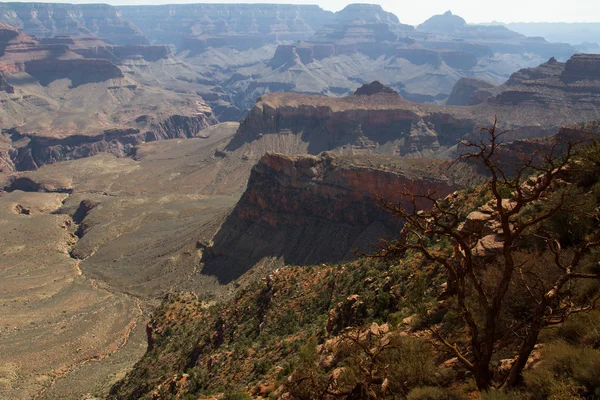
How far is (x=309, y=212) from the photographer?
58.9 metres

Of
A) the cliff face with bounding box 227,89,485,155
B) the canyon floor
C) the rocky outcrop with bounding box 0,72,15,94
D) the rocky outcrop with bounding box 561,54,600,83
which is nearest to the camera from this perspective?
the canyon floor

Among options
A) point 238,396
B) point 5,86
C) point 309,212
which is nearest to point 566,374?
point 238,396

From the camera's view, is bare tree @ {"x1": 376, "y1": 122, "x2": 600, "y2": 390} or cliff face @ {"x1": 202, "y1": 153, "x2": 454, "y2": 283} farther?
cliff face @ {"x1": 202, "y1": 153, "x2": 454, "y2": 283}

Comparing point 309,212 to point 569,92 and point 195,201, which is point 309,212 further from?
point 569,92

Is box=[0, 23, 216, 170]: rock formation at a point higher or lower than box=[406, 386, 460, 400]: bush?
lower

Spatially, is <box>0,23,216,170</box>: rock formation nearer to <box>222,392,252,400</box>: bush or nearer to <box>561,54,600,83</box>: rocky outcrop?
<box>561,54,600,83</box>: rocky outcrop

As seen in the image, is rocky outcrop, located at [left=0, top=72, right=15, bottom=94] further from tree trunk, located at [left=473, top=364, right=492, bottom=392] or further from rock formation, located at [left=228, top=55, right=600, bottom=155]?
tree trunk, located at [left=473, top=364, right=492, bottom=392]

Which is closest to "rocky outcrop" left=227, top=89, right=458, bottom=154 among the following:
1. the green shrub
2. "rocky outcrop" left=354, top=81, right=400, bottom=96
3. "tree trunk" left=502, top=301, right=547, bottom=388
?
"rocky outcrop" left=354, top=81, right=400, bottom=96

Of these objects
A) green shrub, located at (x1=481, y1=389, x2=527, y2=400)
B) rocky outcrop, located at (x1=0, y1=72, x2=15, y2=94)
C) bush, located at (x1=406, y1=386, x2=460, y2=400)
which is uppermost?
green shrub, located at (x1=481, y1=389, x2=527, y2=400)

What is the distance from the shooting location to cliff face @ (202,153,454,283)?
174 feet

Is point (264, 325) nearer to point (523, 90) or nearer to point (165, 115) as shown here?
point (523, 90)

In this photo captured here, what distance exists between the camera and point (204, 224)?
6794 centimetres

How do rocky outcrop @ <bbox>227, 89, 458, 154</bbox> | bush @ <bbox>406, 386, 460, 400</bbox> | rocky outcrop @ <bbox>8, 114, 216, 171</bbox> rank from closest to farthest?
bush @ <bbox>406, 386, 460, 400</bbox>, rocky outcrop @ <bbox>227, 89, 458, 154</bbox>, rocky outcrop @ <bbox>8, 114, 216, 171</bbox>

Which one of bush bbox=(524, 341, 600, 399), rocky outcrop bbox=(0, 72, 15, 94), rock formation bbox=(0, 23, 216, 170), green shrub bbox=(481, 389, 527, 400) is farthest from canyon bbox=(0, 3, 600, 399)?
rocky outcrop bbox=(0, 72, 15, 94)
